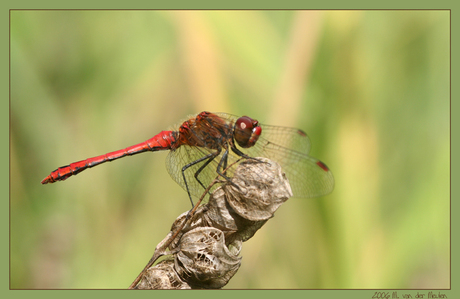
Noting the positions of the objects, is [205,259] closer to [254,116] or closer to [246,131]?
[246,131]

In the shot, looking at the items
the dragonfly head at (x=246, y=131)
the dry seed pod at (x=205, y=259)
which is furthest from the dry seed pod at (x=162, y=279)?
the dragonfly head at (x=246, y=131)

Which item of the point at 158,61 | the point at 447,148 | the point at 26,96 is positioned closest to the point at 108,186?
the point at 26,96

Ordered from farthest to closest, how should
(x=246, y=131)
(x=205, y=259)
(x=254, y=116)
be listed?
(x=254, y=116), (x=246, y=131), (x=205, y=259)

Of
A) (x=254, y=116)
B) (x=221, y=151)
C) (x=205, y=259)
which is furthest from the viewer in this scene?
(x=254, y=116)

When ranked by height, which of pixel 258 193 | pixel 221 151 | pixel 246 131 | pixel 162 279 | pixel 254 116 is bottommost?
pixel 162 279

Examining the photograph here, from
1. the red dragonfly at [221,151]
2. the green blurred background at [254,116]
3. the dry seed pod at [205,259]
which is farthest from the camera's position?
the red dragonfly at [221,151]

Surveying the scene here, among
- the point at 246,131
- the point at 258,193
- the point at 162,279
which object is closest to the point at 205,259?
the point at 162,279

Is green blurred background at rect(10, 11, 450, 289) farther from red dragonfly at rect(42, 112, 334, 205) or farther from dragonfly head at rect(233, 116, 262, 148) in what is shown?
dragonfly head at rect(233, 116, 262, 148)

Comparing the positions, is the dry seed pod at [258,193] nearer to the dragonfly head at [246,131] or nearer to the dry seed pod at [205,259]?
the dry seed pod at [205,259]

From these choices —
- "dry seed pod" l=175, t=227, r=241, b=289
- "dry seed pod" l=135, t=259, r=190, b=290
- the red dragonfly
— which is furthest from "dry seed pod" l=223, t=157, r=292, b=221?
the red dragonfly
